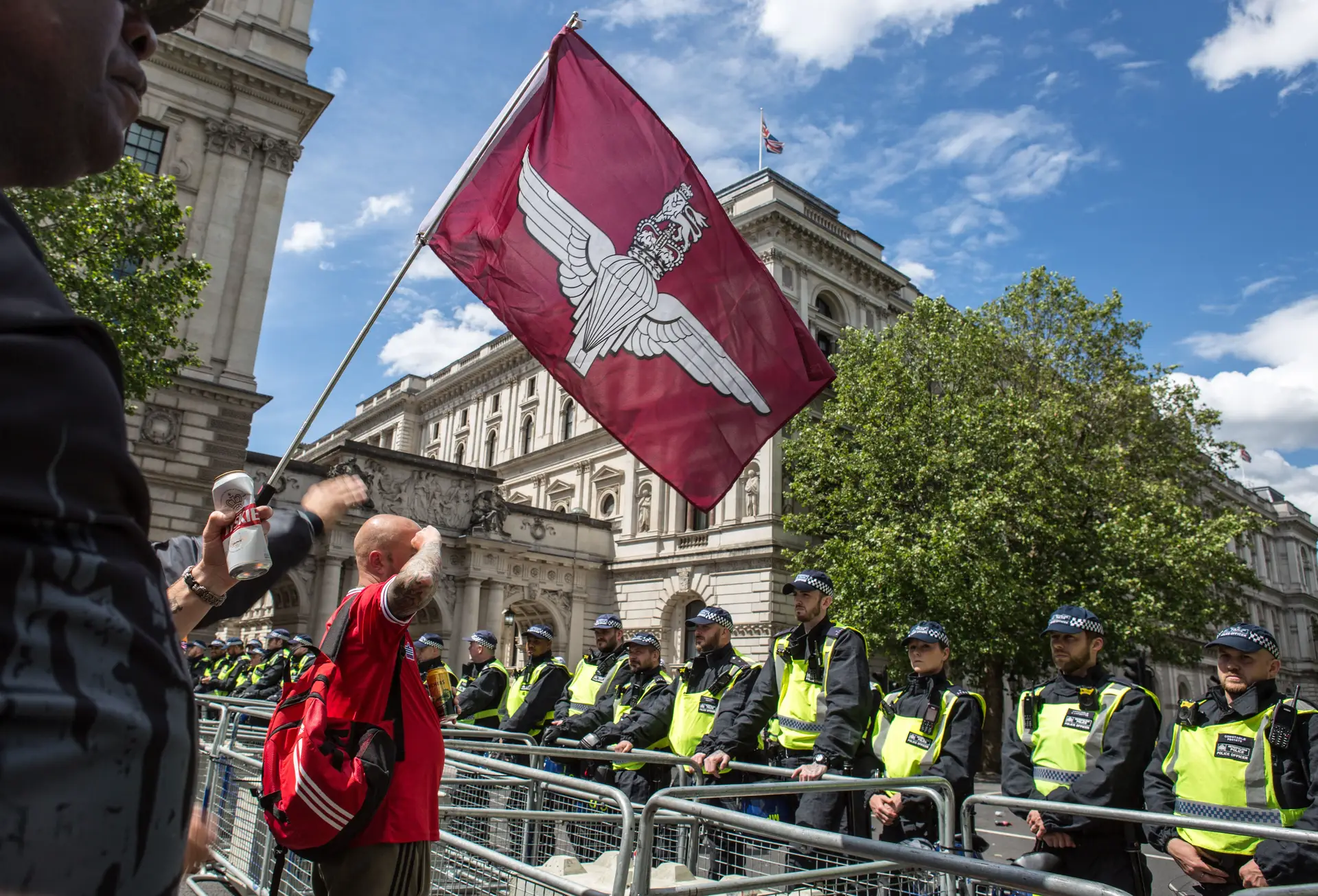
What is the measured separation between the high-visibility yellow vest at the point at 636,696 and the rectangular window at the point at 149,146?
22189 mm

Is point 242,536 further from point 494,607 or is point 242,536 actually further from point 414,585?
point 494,607

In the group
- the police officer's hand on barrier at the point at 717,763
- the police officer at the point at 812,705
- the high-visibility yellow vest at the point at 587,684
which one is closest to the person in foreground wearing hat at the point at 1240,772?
the police officer at the point at 812,705

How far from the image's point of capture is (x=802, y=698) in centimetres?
647

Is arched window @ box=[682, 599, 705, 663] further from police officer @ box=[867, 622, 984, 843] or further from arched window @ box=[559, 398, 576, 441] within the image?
police officer @ box=[867, 622, 984, 843]

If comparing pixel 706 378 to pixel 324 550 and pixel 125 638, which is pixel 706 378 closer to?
pixel 125 638

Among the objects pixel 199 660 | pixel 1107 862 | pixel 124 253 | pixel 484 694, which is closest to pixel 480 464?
pixel 124 253

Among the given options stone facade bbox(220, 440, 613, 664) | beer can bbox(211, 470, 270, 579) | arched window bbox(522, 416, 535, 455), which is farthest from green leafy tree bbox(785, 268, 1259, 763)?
beer can bbox(211, 470, 270, 579)

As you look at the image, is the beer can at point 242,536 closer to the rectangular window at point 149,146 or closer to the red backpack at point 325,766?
the red backpack at point 325,766

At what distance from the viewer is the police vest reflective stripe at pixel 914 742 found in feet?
19.1

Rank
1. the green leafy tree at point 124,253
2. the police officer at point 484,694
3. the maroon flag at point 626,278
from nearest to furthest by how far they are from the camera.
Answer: the maroon flag at point 626,278
the police officer at point 484,694
the green leafy tree at point 124,253

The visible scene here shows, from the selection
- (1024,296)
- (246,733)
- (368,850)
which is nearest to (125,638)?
(368,850)

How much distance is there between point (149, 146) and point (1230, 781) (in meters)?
27.4

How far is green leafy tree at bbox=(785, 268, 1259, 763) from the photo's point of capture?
2231 cm

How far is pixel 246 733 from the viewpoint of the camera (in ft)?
23.4
